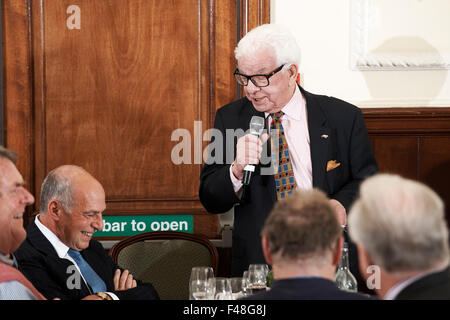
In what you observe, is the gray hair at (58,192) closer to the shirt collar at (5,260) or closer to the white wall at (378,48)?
the shirt collar at (5,260)

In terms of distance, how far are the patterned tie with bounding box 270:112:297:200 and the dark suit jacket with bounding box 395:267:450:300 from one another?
4.68ft

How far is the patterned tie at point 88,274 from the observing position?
256 cm

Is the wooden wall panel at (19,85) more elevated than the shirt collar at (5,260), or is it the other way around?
the wooden wall panel at (19,85)

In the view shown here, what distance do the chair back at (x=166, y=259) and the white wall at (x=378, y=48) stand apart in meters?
1.30

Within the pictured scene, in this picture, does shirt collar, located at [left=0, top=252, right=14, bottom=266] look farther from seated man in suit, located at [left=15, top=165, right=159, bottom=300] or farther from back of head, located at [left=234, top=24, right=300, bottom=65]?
back of head, located at [left=234, top=24, right=300, bottom=65]

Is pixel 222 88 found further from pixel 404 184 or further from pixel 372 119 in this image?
pixel 404 184

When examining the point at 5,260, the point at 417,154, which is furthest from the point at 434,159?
the point at 5,260

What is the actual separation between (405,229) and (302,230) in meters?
0.26

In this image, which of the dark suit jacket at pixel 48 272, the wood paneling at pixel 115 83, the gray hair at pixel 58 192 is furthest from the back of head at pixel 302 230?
the wood paneling at pixel 115 83

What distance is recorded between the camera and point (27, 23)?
3.89 m

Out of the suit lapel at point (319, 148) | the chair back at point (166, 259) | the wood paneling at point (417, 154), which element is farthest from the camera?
the wood paneling at point (417, 154)

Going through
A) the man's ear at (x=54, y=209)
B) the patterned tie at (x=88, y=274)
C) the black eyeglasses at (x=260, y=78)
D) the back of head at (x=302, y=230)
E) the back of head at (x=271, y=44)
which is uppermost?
the back of head at (x=271, y=44)
